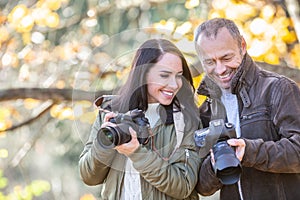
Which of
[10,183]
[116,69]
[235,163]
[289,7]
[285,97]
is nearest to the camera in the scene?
[235,163]

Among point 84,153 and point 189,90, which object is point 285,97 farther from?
point 84,153

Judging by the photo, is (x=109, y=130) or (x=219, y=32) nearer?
(x=109, y=130)

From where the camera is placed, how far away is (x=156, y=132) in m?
1.99

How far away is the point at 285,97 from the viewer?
198cm

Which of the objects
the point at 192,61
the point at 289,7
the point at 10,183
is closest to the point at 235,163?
the point at 192,61

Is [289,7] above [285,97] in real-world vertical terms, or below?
below

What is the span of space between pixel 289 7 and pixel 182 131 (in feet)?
7.07

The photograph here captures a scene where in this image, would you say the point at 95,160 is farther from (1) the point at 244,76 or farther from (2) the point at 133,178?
(1) the point at 244,76

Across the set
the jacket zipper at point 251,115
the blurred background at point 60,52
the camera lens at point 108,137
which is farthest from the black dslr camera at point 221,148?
the blurred background at point 60,52

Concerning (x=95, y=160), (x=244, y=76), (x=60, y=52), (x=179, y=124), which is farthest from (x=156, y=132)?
(x=60, y=52)

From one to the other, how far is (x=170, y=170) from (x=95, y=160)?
0.68 ft

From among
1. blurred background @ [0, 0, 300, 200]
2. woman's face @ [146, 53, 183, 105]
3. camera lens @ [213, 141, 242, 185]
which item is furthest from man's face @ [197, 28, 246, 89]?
blurred background @ [0, 0, 300, 200]

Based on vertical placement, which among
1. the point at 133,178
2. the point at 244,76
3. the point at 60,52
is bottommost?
the point at 60,52

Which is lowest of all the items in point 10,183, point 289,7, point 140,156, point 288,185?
point 10,183
